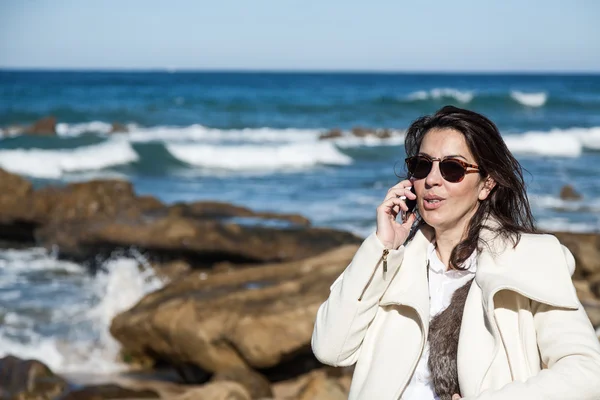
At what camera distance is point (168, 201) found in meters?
17.4

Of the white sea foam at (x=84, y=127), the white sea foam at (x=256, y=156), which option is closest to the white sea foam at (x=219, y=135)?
the white sea foam at (x=84, y=127)

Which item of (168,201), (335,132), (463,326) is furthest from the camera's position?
(335,132)

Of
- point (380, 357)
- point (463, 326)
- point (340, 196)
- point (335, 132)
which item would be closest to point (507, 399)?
point (463, 326)

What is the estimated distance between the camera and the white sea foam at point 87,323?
25.1 ft

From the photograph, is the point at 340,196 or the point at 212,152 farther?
the point at 212,152

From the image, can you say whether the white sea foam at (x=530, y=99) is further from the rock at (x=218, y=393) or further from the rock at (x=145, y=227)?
the rock at (x=218, y=393)

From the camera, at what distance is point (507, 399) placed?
221cm

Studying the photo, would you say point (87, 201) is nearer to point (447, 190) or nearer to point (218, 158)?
point (447, 190)

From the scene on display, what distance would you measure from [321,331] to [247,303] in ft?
13.0

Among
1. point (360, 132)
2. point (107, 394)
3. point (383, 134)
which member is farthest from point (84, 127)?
point (107, 394)

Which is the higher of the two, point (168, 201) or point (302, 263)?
point (302, 263)

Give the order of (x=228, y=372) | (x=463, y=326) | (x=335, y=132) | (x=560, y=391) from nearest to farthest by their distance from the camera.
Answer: (x=560, y=391) < (x=463, y=326) < (x=228, y=372) < (x=335, y=132)

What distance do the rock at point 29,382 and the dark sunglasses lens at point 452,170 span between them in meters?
4.44

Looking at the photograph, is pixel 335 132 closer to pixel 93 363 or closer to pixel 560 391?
pixel 93 363
